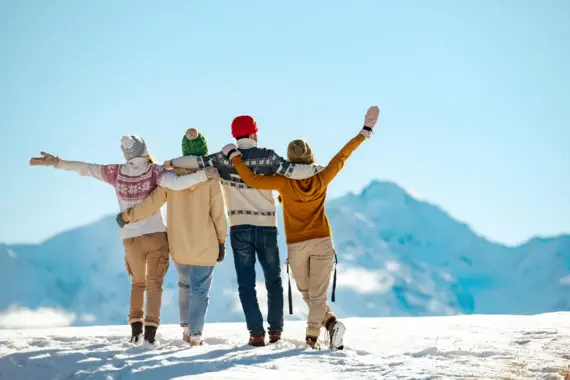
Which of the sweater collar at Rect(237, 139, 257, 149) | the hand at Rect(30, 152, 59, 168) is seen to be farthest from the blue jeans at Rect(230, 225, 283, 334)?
the hand at Rect(30, 152, 59, 168)

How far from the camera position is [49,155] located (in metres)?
7.41

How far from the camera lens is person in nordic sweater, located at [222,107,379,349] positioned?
6.73 metres

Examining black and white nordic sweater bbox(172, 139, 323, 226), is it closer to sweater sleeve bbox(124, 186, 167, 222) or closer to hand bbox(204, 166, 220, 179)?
hand bbox(204, 166, 220, 179)

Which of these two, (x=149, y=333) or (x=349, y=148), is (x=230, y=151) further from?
(x=149, y=333)

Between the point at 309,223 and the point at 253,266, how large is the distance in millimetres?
725

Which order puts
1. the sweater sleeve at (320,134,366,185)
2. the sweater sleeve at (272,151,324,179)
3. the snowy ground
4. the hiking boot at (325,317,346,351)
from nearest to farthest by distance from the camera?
1. the snowy ground
2. the hiking boot at (325,317,346,351)
3. the sweater sleeve at (272,151,324,179)
4. the sweater sleeve at (320,134,366,185)

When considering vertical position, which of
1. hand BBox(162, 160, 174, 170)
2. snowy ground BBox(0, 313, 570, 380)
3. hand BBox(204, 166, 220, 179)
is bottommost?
snowy ground BBox(0, 313, 570, 380)

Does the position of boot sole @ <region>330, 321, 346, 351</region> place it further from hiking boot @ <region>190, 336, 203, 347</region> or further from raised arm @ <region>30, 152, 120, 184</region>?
raised arm @ <region>30, 152, 120, 184</region>

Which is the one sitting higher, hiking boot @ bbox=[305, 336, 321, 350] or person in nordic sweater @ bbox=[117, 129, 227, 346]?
person in nordic sweater @ bbox=[117, 129, 227, 346]

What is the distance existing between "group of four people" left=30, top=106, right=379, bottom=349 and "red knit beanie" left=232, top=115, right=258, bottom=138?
10mm

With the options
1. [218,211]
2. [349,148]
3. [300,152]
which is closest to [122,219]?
[218,211]

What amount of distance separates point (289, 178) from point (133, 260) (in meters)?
1.84

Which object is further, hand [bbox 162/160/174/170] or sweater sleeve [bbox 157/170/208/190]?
hand [bbox 162/160/174/170]

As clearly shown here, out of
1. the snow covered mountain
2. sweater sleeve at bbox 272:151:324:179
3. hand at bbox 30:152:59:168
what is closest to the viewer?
sweater sleeve at bbox 272:151:324:179
